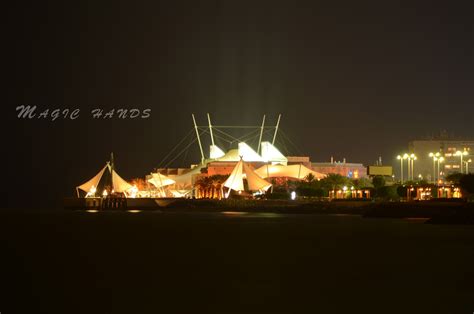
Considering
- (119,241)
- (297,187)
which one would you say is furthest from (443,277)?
(297,187)

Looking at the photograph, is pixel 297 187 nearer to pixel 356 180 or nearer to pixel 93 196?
pixel 356 180

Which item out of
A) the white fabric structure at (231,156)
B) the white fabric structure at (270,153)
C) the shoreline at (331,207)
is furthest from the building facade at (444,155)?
the shoreline at (331,207)

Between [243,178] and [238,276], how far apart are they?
80.7 metres

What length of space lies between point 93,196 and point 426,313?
102222 mm

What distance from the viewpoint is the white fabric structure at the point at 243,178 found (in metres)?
92.3

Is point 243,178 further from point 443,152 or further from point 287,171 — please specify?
point 443,152

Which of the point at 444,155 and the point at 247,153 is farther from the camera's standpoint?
the point at 444,155

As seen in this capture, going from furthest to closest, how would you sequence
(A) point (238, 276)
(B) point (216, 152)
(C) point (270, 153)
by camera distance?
(B) point (216, 152) → (C) point (270, 153) → (A) point (238, 276)

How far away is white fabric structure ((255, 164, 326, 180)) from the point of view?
10962 centimetres

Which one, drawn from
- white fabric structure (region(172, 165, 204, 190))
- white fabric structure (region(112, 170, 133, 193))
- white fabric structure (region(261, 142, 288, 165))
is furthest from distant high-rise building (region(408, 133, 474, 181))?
white fabric structure (region(112, 170, 133, 193))

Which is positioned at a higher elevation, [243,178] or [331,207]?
[243,178]

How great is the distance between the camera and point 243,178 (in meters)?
97.6

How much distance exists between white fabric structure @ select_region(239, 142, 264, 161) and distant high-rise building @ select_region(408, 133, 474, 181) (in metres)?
41.0

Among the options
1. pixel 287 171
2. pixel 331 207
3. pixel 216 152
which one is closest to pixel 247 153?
pixel 216 152
